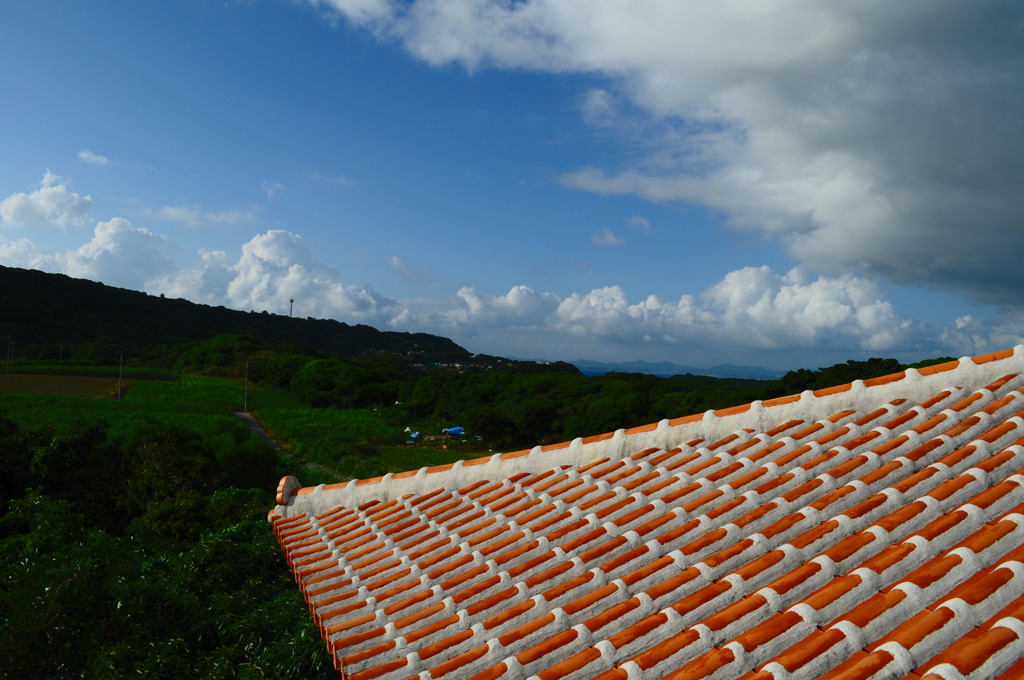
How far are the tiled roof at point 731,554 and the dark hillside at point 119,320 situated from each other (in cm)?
7538

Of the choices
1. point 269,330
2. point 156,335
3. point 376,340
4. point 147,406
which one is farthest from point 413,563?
point 376,340

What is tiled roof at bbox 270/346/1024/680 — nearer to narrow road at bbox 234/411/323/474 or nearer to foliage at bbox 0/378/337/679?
foliage at bbox 0/378/337/679

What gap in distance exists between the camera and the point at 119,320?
87.6m

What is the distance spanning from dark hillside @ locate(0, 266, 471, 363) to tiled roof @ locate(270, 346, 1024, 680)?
75377 mm

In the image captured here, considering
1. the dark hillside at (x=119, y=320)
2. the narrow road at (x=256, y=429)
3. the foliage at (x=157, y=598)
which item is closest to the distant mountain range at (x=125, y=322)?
the dark hillside at (x=119, y=320)

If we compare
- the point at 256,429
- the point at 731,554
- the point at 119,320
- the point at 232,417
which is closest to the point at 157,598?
the point at 731,554

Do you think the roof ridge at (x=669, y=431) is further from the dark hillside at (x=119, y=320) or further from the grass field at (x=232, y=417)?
the dark hillside at (x=119, y=320)

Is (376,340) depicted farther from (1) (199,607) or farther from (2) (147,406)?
(1) (199,607)

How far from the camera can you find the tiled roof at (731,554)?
254cm

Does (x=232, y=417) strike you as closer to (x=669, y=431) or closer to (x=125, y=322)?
(x=669, y=431)

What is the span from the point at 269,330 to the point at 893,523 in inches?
4863

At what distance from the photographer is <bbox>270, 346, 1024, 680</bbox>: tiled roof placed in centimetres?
254

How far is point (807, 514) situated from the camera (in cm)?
358

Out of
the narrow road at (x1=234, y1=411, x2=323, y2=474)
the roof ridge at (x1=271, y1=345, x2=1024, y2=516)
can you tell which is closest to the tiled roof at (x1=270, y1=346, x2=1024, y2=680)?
the roof ridge at (x1=271, y1=345, x2=1024, y2=516)
